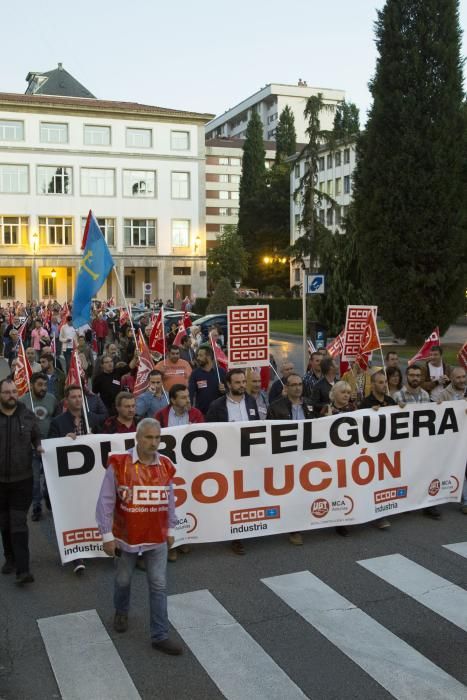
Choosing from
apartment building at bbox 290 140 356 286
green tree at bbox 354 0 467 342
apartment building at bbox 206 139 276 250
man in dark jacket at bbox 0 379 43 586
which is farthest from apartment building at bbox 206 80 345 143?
man in dark jacket at bbox 0 379 43 586

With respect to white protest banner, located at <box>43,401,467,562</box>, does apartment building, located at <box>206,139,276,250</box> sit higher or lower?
higher

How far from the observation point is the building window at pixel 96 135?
63.3 metres

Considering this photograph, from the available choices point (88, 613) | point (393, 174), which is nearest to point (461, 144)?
point (393, 174)

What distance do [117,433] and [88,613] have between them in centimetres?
200

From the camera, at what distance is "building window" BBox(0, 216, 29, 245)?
62.0 meters

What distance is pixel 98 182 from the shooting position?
63.7 m

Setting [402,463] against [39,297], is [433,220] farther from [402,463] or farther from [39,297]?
[39,297]

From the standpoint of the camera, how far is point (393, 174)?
2747cm

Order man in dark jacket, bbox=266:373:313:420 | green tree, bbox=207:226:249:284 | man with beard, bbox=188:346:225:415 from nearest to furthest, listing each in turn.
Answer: man in dark jacket, bbox=266:373:313:420
man with beard, bbox=188:346:225:415
green tree, bbox=207:226:249:284

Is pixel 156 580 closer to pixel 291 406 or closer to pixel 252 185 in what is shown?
pixel 291 406

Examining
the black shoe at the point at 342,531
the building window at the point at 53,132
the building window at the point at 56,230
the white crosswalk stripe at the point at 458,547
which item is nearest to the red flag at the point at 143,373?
the black shoe at the point at 342,531

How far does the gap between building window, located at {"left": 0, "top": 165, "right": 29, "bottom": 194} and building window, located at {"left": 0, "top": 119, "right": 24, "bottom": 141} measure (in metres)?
2.29

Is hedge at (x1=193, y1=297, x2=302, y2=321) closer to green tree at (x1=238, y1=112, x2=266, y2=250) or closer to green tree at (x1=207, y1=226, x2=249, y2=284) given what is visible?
green tree at (x1=207, y1=226, x2=249, y2=284)

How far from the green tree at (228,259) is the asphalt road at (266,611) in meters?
66.8
